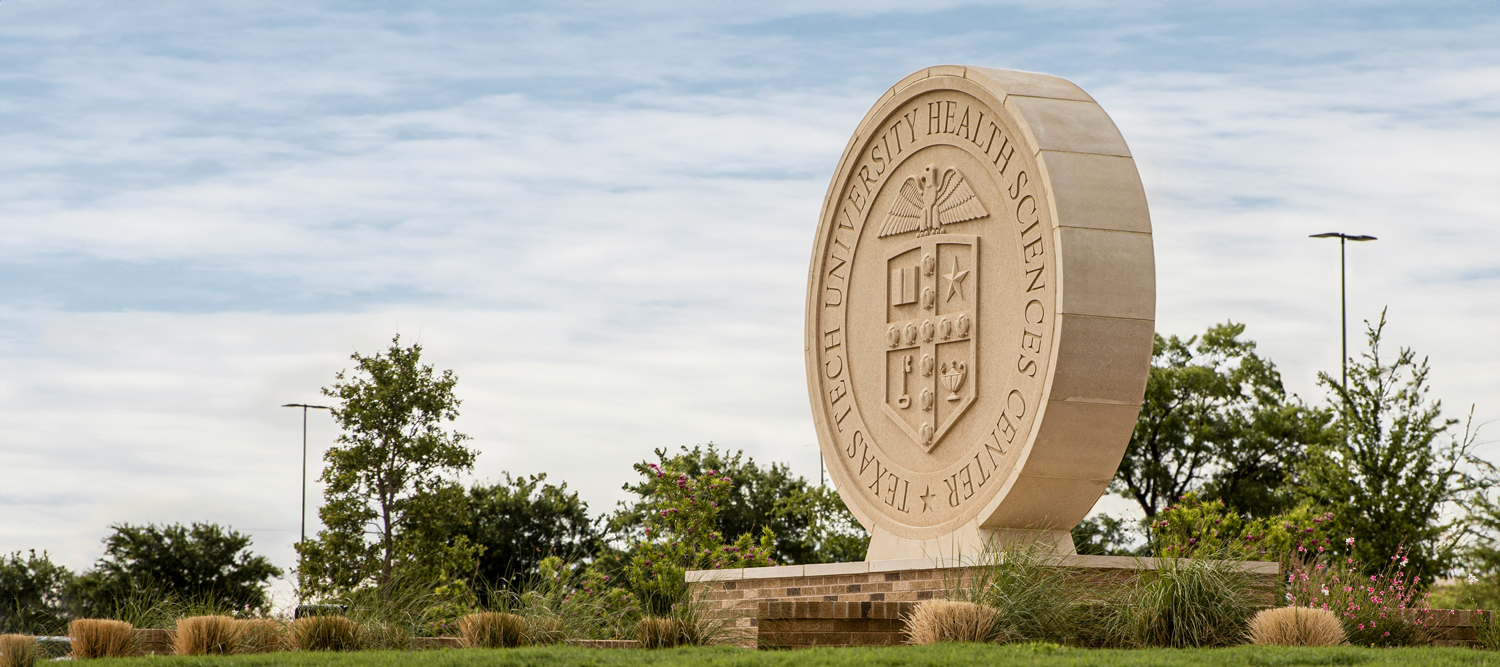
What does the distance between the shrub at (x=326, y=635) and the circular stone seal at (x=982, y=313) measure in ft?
13.7

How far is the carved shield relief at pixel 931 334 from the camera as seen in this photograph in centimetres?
1087

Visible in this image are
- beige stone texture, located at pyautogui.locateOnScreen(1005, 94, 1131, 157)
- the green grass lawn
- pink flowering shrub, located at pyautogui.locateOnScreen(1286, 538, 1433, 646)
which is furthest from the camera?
pink flowering shrub, located at pyautogui.locateOnScreen(1286, 538, 1433, 646)

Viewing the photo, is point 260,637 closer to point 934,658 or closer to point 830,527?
point 934,658

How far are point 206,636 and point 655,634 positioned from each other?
3321 mm

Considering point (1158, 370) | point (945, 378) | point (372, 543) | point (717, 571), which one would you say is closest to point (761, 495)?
point (1158, 370)

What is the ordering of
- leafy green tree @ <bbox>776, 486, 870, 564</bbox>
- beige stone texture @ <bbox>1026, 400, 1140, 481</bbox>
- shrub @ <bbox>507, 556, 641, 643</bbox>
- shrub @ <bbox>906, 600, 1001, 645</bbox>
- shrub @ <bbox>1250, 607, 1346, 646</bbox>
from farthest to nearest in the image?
leafy green tree @ <bbox>776, 486, 870, 564</bbox>, shrub @ <bbox>507, 556, 641, 643</bbox>, beige stone texture @ <bbox>1026, 400, 1140, 481</bbox>, shrub @ <bbox>906, 600, 1001, 645</bbox>, shrub @ <bbox>1250, 607, 1346, 646</bbox>

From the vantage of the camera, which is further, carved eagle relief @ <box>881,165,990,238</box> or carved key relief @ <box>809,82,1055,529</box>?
carved eagle relief @ <box>881,165,990,238</box>

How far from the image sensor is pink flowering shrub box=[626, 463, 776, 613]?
1764 centimetres

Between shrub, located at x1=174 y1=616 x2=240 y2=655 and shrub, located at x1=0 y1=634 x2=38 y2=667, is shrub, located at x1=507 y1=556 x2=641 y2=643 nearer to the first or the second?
shrub, located at x1=174 y1=616 x2=240 y2=655

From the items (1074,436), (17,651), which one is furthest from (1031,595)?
(17,651)

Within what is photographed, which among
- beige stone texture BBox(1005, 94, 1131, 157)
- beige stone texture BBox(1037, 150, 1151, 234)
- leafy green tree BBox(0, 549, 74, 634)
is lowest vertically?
leafy green tree BBox(0, 549, 74, 634)

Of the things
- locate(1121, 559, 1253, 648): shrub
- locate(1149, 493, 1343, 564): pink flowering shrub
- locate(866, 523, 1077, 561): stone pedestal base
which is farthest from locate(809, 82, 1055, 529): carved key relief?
locate(1149, 493, 1343, 564): pink flowering shrub

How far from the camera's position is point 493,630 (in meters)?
10.5

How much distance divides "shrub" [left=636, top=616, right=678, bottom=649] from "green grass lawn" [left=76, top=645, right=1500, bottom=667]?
102cm
